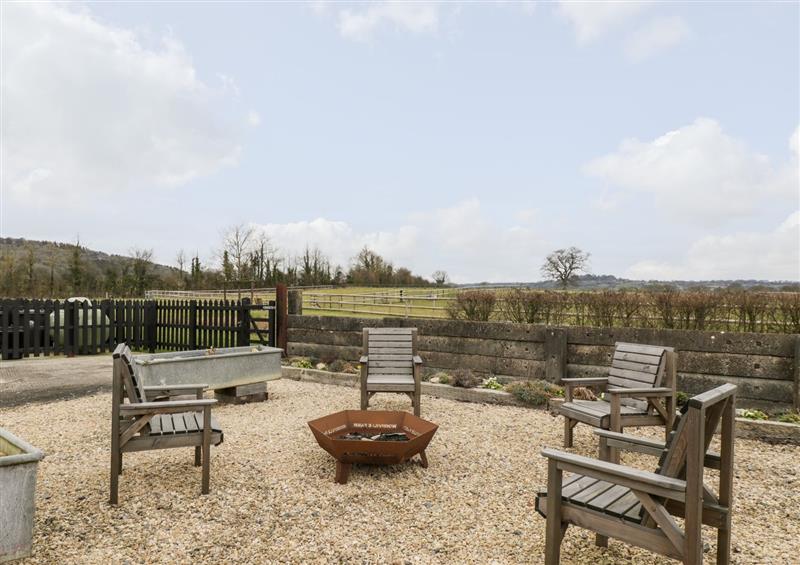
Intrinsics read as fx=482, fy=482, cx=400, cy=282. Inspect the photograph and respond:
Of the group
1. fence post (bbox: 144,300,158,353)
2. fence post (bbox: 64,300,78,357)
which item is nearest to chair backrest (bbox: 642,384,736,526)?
fence post (bbox: 144,300,158,353)

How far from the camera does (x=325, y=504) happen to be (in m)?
3.68

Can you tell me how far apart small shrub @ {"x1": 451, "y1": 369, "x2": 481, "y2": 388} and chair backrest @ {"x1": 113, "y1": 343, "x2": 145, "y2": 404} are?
464 centimetres

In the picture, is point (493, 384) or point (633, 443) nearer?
point (633, 443)

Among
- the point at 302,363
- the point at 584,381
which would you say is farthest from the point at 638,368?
the point at 302,363

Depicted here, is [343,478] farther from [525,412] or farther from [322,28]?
[322,28]

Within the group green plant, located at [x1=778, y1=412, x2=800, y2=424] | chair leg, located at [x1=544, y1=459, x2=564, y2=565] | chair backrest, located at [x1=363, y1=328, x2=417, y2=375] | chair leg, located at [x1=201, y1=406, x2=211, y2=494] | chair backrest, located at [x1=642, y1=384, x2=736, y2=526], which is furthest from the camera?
chair backrest, located at [x1=363, y1=328, x2=417, y2=375]

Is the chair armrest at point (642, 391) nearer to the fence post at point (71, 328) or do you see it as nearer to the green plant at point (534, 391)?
the green plant at point (534, 391)

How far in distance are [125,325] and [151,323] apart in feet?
2.11

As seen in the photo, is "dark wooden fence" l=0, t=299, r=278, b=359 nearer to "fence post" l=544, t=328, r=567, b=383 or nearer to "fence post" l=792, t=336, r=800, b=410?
"fence post" l=544, t=328, r=567, b=383

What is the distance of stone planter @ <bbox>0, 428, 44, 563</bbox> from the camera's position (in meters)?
2.66

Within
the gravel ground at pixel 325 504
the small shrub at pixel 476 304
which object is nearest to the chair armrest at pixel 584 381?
the gravel ground at pixel 325 504

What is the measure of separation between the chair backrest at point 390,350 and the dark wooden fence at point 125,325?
12.3ft

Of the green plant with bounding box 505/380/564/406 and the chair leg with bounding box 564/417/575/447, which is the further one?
the green plant with bounding box 505/380/564/406

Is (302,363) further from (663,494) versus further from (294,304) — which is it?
(663,494)
